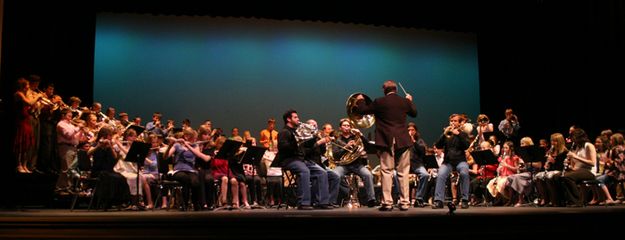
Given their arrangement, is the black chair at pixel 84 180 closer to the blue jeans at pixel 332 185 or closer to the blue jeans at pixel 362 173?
the blue jeans at pixel 332 185

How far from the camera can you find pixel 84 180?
9539mm

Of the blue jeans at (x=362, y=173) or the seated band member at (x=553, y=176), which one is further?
the seated band member at (x=553, y=176)

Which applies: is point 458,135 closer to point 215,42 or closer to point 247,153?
point 247,153

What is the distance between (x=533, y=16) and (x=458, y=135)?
6649 millimetres

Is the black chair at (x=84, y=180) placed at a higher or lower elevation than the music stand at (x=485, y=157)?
lower

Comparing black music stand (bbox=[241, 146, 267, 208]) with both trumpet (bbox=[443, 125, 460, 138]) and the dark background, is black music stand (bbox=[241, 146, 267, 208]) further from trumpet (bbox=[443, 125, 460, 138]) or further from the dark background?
the dark background

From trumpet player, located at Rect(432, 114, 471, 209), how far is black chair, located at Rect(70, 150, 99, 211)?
4722 mm

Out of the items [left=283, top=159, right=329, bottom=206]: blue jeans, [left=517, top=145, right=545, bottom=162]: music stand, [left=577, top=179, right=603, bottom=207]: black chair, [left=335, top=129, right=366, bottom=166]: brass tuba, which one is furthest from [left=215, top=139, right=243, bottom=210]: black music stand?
[left=577, top=179, right=603, bottom=207]: black chair

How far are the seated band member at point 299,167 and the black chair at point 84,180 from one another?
2617mm

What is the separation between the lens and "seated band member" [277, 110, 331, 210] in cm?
906

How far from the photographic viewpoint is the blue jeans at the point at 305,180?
906cm

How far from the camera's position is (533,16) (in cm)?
1448

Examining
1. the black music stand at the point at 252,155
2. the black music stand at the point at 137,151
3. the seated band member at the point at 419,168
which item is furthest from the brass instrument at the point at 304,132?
the black music stand at the point at 137,151

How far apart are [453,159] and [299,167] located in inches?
84.1
